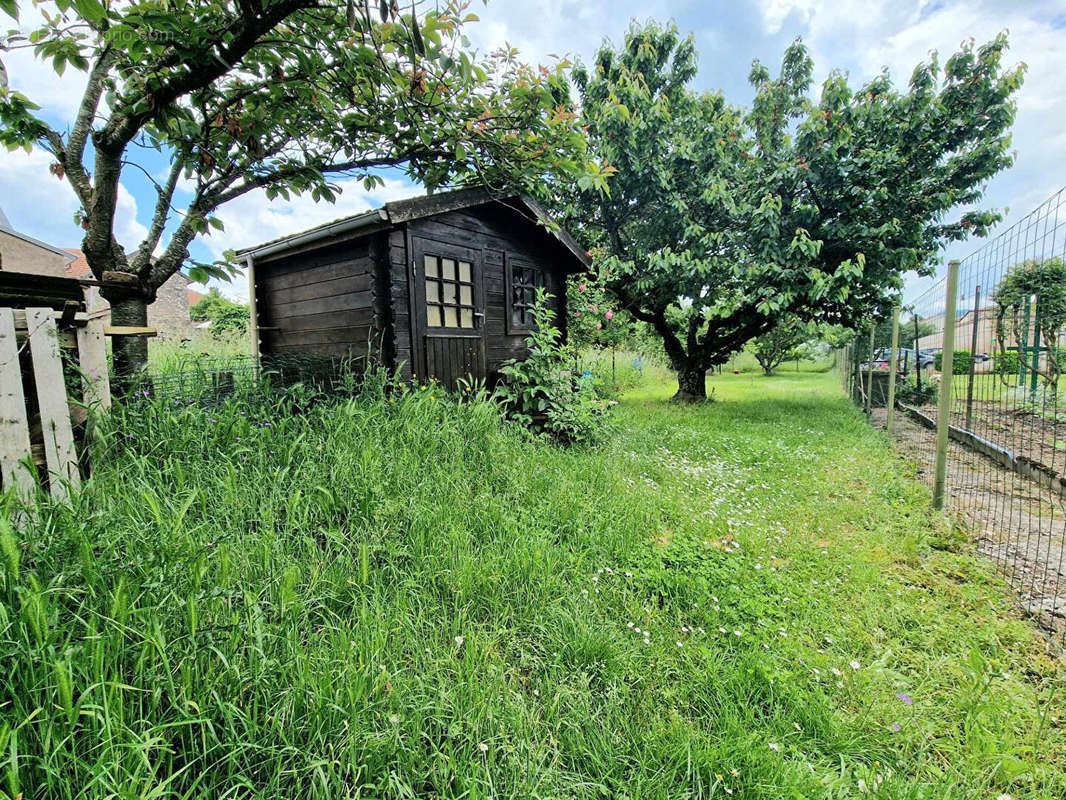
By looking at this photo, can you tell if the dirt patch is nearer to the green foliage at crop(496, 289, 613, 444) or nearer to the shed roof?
the green foliage at crop(496, 289, 613, 444)

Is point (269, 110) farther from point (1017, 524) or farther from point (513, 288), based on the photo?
point (1017, 524)

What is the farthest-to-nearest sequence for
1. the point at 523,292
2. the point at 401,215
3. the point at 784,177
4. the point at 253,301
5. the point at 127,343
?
the point at 784,177
the point at 523,292
the point at 253,301
the point at 401,215
the point at 127,343

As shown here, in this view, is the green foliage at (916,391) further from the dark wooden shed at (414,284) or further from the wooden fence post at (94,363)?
the wooden fence post at (94,363)

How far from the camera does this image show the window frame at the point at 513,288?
Result: 5.98 meters

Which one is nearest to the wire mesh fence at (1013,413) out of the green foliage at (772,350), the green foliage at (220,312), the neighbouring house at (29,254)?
the green foliage at (772,350)

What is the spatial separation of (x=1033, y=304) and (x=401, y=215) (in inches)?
212

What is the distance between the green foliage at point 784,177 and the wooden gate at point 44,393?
668 cm

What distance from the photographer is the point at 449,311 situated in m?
5.36

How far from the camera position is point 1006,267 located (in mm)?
3467

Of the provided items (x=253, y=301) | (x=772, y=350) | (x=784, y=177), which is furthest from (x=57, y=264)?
(x=772, y=350)

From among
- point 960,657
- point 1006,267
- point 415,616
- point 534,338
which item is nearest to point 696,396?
point 534,338

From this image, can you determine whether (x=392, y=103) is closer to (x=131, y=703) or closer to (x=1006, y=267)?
(x=131, y=703)

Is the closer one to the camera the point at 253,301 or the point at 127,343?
the point at 127,343

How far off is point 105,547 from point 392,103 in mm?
3255
